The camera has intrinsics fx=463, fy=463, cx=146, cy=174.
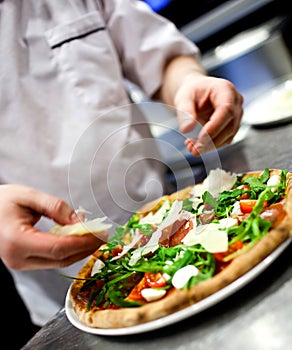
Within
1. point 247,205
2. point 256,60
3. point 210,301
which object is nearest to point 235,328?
point 210,301

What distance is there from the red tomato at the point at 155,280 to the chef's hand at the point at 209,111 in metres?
0.41

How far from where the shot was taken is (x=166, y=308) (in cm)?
76

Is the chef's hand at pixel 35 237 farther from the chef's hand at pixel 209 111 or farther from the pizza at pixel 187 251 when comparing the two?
the chef's hand at pixel 209 111

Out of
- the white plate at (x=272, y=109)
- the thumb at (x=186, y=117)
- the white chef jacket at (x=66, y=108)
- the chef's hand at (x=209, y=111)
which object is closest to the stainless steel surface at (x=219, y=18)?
the white plate at (x=272, y=109)

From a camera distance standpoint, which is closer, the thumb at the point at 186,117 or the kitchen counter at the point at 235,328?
the kitchen counter at the point at 235,328

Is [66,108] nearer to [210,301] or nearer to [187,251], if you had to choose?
[187,251]

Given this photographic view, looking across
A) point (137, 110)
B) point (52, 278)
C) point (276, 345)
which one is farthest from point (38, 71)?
point (276, 345)

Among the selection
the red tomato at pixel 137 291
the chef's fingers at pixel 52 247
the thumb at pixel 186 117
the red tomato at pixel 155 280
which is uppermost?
the thumb at pixel 186 117

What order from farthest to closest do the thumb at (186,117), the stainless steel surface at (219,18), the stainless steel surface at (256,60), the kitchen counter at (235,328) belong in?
the stainless steel surface at (219,18), the stainless steel surface at (256,60), the thumb at (186,117), the kitchen counter at (235,328)

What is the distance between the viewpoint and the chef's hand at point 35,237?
1.06m

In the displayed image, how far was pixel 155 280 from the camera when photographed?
2.78ft

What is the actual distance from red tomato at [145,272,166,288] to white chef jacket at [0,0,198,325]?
0.45m

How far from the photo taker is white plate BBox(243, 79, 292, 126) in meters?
1.62

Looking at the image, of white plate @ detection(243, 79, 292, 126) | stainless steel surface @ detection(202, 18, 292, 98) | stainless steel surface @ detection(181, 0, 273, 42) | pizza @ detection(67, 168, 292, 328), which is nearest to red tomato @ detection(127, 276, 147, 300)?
pizza @ detection(67, 168, 292, 328)
